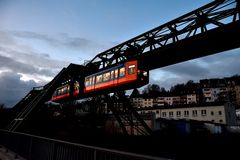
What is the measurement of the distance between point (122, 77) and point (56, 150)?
372 inches

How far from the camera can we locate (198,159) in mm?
11164

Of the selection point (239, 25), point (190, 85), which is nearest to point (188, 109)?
point (239, 25)

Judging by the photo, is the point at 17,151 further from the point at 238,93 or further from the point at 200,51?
the point at 238,93

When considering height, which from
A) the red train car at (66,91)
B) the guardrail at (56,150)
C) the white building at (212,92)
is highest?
the white building at (212,92)

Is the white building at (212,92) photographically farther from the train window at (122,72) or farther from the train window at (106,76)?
the train window at (122,72)

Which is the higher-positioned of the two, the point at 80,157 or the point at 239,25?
the point at 239,25

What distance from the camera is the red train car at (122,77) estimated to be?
14.0 m

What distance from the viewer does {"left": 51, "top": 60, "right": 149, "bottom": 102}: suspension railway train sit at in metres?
14.1

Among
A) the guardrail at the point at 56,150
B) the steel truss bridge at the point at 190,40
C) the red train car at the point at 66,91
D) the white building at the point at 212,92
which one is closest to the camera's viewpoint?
the guardrail at the point at 56,150

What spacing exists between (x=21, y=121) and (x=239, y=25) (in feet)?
59.7

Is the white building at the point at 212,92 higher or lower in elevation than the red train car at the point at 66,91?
higher

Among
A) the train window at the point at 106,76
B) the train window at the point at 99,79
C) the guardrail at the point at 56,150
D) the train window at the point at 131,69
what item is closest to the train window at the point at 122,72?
the train window at the point at 131,69

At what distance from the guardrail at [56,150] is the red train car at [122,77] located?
779cm

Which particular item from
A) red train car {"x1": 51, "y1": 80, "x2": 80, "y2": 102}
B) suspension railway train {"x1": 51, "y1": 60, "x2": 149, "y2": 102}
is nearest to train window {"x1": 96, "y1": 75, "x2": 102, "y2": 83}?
suspension railway train {"x1": 51, "y1": 60, "x2": 149, "y2": 102}
